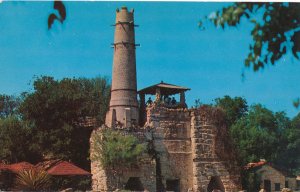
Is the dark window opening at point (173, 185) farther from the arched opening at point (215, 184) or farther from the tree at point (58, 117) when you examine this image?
the tree at point (58, 117)

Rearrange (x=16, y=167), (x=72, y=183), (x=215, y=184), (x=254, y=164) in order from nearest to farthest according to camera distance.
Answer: (x=16, y=167)
(x=72, y=183)
(x=215, y=184)
(x=254, y=164)

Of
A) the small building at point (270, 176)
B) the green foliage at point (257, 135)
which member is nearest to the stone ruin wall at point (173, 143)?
the green foliage at point (257, 135)

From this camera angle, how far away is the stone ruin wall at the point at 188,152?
23.4m

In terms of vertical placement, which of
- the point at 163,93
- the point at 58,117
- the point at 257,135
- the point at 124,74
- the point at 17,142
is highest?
the point at 124,74

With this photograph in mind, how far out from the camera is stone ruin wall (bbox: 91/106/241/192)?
23.4 m

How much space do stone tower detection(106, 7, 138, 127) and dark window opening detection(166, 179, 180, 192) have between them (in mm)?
2886

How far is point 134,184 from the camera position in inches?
907

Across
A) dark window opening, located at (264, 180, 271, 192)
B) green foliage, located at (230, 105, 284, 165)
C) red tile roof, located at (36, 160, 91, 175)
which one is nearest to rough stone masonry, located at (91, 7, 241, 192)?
red tile roof, located at (36, 160, 91, 175)

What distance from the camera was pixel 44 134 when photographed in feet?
79.0

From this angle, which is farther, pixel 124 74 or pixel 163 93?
pixel 163 93

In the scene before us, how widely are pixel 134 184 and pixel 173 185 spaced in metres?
1.79

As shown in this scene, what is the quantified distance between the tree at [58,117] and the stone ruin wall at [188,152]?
1832mm

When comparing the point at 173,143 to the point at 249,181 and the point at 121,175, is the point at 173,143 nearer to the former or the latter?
the point at 121,175

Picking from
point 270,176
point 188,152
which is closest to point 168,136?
point 188,152
